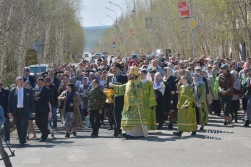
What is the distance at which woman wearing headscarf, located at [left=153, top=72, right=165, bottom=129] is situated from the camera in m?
19.9

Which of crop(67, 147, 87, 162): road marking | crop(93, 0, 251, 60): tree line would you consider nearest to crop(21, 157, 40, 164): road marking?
crop(67, 147, 87, 162): road marking

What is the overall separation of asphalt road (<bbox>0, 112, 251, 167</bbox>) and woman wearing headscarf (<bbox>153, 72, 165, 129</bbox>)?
3.60ft

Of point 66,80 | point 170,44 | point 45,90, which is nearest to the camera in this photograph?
point 45,90

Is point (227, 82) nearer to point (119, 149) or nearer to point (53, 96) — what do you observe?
point (53, 96)

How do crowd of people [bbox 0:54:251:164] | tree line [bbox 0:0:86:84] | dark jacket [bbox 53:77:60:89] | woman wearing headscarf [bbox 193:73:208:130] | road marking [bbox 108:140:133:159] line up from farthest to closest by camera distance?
tree line [bbox 0:0:86:84] < dark jacket [bbox 53:77:60:89] < woman wearing headscarf [bbox 193:73:208:130] < crowd of people [bbox 0:54:251:164] < road marking [bbox 108:140:133:159]

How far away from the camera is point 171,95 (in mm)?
20297

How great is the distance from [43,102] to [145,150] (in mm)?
4296

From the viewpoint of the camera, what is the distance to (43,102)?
18469 millimetres

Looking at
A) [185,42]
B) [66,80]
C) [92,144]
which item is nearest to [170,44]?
[185,42]

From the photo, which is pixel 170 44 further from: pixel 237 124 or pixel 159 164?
pixel 159 164

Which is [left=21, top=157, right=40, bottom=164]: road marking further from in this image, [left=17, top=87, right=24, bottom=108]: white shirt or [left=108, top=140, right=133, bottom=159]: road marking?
[left=17, top=87, right=24, bottom=108]: white shirt

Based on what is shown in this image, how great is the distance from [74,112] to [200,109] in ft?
11.1

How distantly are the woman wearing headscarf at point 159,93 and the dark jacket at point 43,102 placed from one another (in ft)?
10.6

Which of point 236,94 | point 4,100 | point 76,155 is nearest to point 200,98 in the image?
point 236,94
